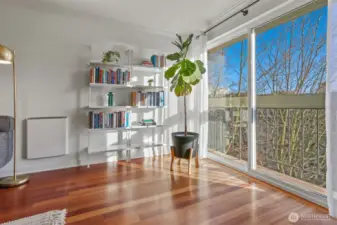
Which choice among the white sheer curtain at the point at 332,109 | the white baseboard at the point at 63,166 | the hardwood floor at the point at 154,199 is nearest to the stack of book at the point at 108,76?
the white baseboard at the point at 63,166

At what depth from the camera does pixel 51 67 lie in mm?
2877

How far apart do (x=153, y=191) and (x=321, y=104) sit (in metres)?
1.99

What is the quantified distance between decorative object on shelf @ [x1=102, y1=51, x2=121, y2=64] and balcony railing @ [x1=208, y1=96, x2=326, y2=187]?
77.8 inches

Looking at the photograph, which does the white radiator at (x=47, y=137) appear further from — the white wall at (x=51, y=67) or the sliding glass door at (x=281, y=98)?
the sliding glass door at (x=281, y=98)

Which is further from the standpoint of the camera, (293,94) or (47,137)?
(47,137)

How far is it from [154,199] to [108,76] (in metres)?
1.97

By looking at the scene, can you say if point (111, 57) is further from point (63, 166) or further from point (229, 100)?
point (229, 100)

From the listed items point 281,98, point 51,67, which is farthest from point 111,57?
point 281,98

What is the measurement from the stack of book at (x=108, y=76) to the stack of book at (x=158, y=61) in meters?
0.52

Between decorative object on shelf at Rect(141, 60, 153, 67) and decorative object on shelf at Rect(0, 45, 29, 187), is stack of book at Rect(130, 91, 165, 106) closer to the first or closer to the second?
decorative object on shelf at Rect(141, 60, 153, 67)

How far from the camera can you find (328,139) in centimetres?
173

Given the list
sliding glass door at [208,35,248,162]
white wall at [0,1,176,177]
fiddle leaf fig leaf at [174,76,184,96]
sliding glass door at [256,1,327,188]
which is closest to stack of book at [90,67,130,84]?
white wall at [0,1,176,177]

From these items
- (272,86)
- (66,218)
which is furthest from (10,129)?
(272,86)

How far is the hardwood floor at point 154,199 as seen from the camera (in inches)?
66.9
